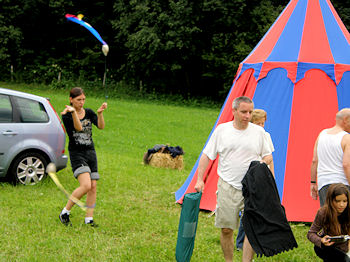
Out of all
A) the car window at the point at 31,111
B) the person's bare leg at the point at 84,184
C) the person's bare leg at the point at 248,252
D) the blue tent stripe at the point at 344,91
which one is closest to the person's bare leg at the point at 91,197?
the person's bare leg at the point at 84,184

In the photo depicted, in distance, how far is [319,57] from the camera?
24.3 feet

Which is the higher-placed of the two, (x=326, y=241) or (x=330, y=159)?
(x=330, y=159)

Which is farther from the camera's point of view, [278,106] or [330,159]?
[278,106]

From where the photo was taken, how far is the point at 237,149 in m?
4.74

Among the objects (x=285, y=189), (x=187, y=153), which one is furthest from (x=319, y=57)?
(x=187, y=153)

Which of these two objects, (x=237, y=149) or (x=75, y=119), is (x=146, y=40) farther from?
(x=237, y=149)

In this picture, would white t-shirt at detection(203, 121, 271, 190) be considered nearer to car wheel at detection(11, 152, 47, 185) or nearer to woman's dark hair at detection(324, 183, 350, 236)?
woman's dark hair at detection(324, 183, 350, 236)

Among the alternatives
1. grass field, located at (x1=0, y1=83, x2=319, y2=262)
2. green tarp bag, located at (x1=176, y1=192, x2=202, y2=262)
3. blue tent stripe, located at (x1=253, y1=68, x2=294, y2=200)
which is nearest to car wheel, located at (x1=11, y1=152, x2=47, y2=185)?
grass field, located at (x1=0, y1=83, x2=319, y2=262)

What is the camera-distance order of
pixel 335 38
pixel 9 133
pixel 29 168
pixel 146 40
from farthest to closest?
pixel 146 40 < pixel 29 168 < pixel 9 133 < pixel 335 38

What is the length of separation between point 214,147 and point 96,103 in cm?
1964

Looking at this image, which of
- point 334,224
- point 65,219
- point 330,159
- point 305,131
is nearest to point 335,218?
point 334,224

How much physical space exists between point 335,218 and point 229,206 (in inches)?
41.0

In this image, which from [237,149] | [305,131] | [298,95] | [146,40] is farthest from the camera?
[146,40]

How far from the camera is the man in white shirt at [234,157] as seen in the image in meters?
4.73
